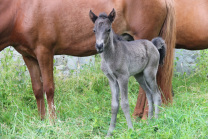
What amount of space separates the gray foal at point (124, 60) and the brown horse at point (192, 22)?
1.65 meters

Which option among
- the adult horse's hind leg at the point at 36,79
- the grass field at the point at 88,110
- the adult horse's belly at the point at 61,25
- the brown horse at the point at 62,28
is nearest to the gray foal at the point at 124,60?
the grass field at the point at 88,110

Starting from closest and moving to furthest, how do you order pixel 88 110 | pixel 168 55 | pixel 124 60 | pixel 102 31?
pixel 102 31
pixel 124 60
pixel 168 55
pixel 88 110

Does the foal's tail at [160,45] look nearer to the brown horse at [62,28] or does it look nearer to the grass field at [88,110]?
the brown horse at [62,28]

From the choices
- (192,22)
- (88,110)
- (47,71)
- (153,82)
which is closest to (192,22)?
(192,22)

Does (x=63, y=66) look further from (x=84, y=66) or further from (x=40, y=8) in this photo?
(x=40, y=8)

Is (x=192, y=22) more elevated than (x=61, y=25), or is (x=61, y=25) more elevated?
(x=192, y=22)

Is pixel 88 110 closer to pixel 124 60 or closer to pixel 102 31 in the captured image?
pixel 124 60

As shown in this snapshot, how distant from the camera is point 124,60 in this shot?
3893mm

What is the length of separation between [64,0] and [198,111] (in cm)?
240

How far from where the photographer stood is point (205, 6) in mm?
5973

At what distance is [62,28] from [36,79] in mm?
867

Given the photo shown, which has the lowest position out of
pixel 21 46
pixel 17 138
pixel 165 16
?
pixel 17 138

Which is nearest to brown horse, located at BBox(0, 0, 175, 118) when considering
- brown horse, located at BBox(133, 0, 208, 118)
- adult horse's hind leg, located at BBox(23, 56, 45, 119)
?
adult horse's hind leg, located at BBox(23, 56, 45, 119)

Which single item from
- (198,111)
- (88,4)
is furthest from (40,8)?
(198,111)
